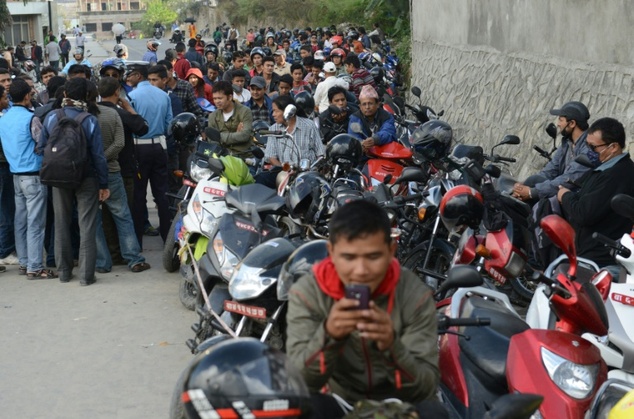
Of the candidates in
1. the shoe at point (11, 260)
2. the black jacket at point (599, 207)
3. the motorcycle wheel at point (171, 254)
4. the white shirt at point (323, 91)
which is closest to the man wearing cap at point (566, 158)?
the black jacket at point (599, 207)

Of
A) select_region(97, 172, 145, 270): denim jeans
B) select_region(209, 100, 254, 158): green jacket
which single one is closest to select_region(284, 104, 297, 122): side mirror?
select_region(209, 100, 254, 158): green jacket

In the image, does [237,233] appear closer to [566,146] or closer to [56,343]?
[56,343]

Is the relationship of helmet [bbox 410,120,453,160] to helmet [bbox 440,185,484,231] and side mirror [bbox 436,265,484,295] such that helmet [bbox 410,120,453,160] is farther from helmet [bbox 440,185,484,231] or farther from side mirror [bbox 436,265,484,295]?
side mirror [bbox 436,265,484,295]

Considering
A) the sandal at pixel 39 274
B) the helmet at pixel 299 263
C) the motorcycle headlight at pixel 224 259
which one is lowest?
the sandal at pixel 39 274

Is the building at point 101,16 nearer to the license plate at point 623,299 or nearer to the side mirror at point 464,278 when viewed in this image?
the license plate at point 623,299

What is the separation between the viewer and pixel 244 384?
297cm

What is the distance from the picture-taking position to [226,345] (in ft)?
10.4

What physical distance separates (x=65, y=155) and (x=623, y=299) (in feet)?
17.9

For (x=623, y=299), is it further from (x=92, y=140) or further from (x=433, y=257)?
(x=92, y=140)

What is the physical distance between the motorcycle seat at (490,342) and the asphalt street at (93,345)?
2376 millimetres

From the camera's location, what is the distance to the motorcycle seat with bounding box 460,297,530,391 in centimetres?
449

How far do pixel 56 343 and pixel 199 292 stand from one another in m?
1.23

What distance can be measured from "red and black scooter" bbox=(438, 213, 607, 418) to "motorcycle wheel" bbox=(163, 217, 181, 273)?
17.1ft

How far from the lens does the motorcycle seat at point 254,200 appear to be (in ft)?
23.3
